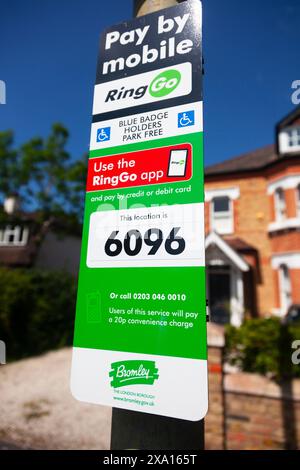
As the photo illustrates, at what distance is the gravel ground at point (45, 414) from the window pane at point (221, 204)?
9.97 meters

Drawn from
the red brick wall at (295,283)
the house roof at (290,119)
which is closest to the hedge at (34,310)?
the red brick wall at (295,283)

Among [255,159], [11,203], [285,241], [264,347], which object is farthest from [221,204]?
[11,203]

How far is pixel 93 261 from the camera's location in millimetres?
1514

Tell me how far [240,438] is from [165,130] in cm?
477

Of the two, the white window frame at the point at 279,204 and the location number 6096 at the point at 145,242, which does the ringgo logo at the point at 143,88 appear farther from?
the white window frame at the point at 279,204

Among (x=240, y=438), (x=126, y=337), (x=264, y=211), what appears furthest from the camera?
(x=264, y=211)

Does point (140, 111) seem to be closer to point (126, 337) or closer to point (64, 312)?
point (126, 337)

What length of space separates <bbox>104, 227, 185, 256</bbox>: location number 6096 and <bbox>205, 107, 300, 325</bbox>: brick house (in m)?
10.9

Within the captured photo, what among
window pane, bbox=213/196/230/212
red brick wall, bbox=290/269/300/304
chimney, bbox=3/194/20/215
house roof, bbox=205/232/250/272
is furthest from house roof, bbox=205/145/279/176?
chimney, bbox=3/194/20/215

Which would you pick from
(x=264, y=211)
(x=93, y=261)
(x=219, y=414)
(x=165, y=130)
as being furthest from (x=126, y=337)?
(x=264, y=211)

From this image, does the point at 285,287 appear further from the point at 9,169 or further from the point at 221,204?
the point at 9,169

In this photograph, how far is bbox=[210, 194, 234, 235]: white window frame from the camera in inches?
538

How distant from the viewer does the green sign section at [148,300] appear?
128cm

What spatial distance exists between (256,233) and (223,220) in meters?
1.74
